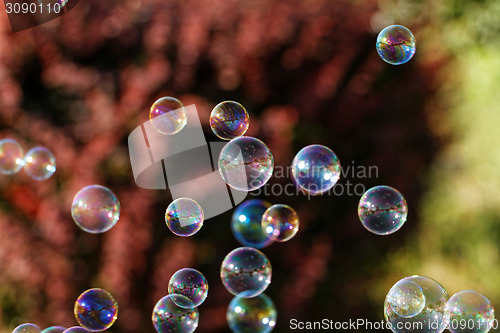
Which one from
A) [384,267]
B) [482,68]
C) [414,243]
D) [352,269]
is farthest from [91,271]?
[482,68]

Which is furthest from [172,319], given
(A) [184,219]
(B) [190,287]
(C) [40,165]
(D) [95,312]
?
(C) [40,165]

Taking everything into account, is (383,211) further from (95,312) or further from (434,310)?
(95,312)

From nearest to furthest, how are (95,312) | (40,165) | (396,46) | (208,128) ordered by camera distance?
(95,312) < (396,46) < (40,165) < (208,128)

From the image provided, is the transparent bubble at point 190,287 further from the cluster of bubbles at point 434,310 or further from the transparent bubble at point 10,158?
the transparent bubble at point 10,158

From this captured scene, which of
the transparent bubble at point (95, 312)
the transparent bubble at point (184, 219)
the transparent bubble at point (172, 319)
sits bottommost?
the transparent bubble at point (172, 319)

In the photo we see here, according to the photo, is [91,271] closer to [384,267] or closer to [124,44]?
[124,44]

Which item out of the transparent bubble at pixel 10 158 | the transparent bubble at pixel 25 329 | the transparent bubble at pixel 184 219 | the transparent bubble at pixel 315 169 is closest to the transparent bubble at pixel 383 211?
the transparent bubble at pixel 315 169
